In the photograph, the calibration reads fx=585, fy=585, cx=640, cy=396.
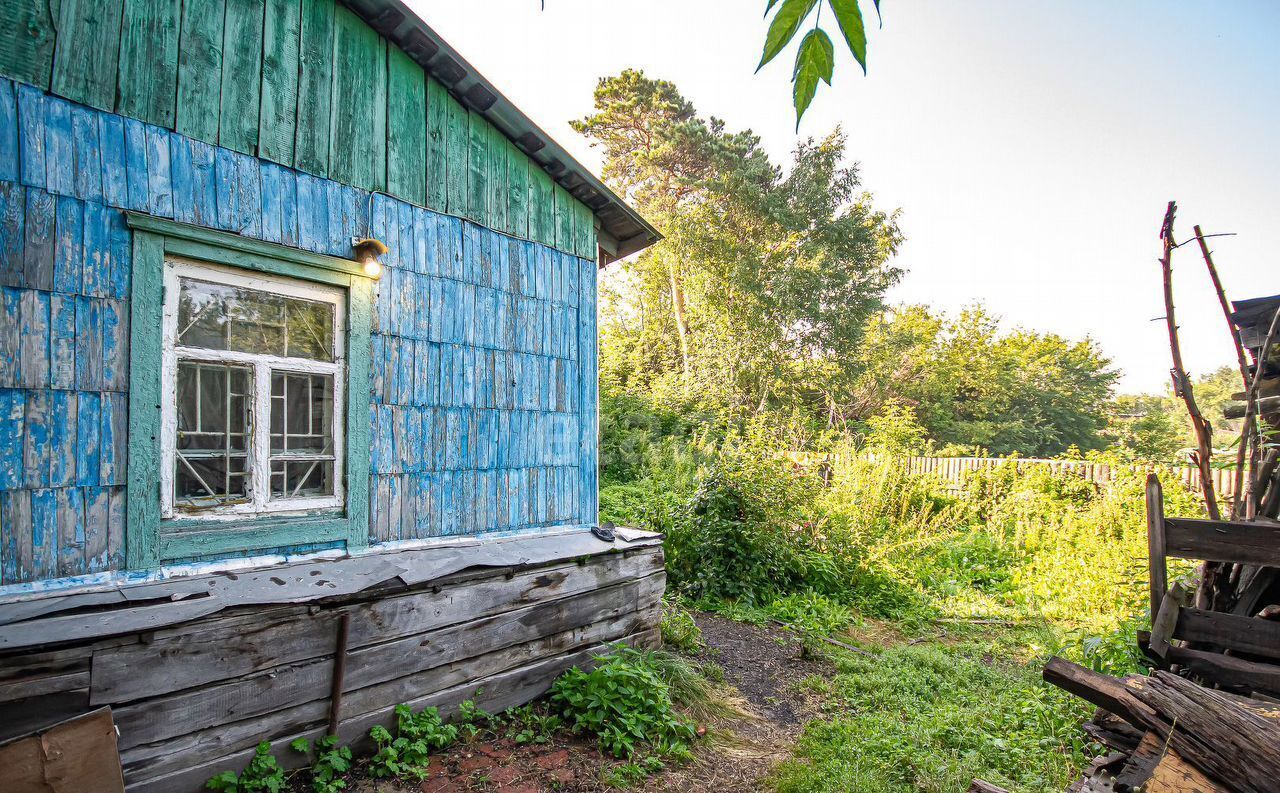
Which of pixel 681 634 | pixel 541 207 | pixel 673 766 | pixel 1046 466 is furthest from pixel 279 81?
pixel 1046 466

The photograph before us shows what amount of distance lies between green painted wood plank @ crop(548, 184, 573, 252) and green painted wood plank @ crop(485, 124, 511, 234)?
503mm

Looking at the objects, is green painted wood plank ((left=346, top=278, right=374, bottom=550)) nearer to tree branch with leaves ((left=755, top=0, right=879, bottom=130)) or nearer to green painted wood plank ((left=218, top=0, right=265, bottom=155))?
green painted wood plank ((left=218, top=0, right=265, bottom=155))

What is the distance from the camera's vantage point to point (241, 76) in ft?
11.1

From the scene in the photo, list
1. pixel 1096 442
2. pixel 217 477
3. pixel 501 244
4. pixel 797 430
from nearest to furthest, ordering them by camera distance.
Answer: pixel 217 477
pixel 501 244
pixel 797 430
pixel 1096 442

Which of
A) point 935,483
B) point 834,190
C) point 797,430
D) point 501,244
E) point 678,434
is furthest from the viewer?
point 834,190

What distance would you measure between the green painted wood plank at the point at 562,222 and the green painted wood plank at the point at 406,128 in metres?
1.20

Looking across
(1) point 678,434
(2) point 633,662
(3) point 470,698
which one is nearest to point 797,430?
(1) point 678,434

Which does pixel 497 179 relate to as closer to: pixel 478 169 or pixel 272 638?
pixel 478 169

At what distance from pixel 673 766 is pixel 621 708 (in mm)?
513

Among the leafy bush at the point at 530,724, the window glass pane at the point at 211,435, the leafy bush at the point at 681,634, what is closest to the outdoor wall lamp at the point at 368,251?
the window glass pane at the point at 211,435

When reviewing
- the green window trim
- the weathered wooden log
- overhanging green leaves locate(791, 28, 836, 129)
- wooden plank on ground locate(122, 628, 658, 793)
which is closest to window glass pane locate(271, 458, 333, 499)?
the green window trim

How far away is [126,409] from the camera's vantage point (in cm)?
296

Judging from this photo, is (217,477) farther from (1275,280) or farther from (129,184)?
(1275,280)

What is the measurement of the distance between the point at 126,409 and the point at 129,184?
1.15 metres
